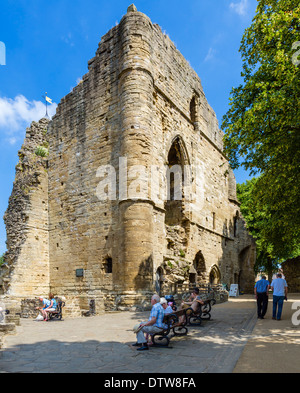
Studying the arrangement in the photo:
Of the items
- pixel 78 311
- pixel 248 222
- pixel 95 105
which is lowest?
pixel 78 311

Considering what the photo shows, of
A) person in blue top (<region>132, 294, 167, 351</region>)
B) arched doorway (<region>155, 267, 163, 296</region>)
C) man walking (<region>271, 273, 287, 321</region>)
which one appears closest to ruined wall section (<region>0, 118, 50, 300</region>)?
arched doorway (<region>155, 267, 163, 296</region>)

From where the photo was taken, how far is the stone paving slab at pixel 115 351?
4934mm

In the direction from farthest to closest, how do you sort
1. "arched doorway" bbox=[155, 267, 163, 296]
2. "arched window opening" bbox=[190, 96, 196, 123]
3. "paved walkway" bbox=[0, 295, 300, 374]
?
"arched window opening" bbox=[190, 96, 196, 123], "arched doorway" bbox=[155, 267, 163, 296], "paved walkway" bbox=[0, 295, 300, 374]

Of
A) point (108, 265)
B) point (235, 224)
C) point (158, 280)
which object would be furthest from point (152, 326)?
point (235, 224)

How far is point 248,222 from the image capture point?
31.2 m

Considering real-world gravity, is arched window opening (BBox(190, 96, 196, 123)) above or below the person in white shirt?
above

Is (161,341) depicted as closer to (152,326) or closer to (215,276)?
(152,326)

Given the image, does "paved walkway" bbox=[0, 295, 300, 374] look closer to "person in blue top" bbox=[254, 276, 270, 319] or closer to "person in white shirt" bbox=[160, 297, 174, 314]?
"person in white shirt" bbox=[160, 297, 174, 314]

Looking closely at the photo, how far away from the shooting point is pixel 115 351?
606 cm

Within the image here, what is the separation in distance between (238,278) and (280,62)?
22.4 meters

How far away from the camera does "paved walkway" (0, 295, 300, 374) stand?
4906 millimetres

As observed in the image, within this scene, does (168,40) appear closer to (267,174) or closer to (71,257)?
(267,174)

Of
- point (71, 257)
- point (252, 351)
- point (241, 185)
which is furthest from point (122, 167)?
point (241, 185)

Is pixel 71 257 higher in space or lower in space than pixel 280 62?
lower
